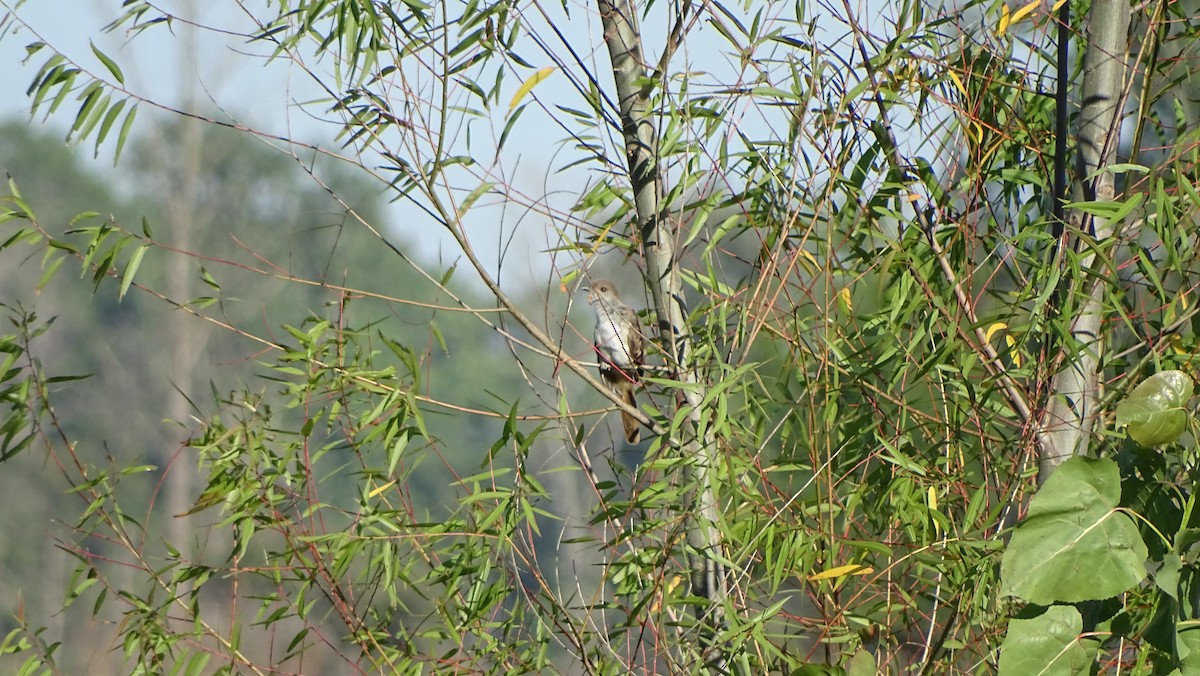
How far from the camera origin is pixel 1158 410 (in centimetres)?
198

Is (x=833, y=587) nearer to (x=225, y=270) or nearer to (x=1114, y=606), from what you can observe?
(x=1114, y=606)

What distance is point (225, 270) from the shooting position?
18.3m

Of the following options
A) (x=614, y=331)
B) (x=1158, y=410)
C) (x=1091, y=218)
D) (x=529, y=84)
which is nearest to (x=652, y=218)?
(x=529, y=84)

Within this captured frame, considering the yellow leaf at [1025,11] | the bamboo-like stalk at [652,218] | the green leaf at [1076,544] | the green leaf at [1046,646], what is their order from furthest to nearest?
the yellow leaf at [1025,11]
the bamboo-like stalk at [652,218]
the green leaf at [1046,646]
the green leaf at [1076,544]

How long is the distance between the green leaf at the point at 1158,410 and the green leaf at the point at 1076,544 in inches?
4.9

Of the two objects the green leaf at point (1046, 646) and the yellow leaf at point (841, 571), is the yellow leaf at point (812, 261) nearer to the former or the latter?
the yellow leaf at point (841, 571)

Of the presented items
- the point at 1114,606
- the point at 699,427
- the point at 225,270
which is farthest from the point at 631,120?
the point at 225,270

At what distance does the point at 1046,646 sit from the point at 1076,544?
21 centimetres

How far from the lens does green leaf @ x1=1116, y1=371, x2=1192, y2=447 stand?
1.97m

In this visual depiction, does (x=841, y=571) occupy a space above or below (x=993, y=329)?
below

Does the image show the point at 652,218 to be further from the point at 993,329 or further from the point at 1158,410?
the point at 1158,410

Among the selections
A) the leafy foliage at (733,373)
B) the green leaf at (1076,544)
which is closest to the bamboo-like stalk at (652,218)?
the leafy foliage at (733,373)

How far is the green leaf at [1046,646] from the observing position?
6.46 ft

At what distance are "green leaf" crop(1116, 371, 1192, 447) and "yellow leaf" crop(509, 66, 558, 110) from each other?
1.45m
